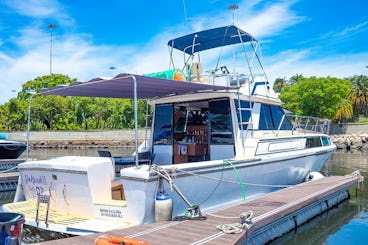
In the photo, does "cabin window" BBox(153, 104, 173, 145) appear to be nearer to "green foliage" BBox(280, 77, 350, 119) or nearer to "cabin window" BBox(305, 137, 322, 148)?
"cabin window" BBox(305, 137, 322, 148)

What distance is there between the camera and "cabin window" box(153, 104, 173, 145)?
891 centimetres

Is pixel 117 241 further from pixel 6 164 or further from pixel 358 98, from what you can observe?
pixel 358 98

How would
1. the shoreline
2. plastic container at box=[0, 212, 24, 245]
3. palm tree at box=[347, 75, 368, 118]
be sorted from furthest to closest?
palm tree at box=[347, 75, 368, 118]
the shoreline
plastic container at box=[0, 212, 24, 245]

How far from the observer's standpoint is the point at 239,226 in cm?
514

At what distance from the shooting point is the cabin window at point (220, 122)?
8008 mm

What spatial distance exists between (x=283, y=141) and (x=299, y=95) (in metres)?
34.9

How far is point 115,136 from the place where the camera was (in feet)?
141

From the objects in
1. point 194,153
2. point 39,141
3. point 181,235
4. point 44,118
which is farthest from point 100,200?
point 44,118

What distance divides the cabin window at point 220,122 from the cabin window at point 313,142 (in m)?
3.07

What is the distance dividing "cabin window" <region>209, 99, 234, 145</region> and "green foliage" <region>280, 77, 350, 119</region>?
34.4 metres

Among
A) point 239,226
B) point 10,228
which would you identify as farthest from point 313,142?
point 10,228

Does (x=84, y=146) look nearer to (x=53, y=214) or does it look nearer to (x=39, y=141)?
(x=39, y=141)

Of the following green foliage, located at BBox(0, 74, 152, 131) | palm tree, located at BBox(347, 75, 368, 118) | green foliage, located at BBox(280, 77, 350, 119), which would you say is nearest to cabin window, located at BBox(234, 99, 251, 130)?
green foliage, located at BBox(280, 77, 350, 119)

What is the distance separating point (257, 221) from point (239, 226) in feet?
1.78
